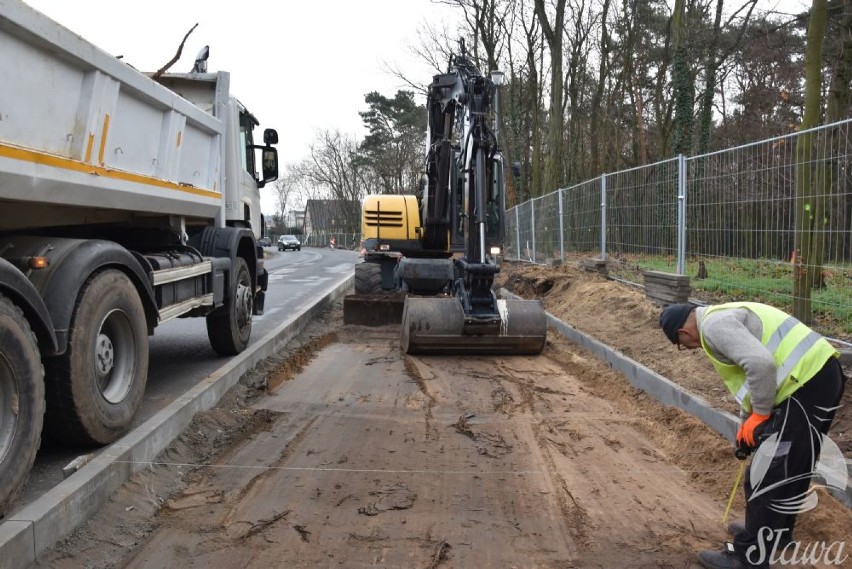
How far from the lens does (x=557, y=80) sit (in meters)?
21.4

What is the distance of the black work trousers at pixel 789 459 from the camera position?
3.04 m

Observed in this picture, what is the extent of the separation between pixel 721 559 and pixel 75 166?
4.22 metres

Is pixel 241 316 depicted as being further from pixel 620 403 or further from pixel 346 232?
pixel 346 232

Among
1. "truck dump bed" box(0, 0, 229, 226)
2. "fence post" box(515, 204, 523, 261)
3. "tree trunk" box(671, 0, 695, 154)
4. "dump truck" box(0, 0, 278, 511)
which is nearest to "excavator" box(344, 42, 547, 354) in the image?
"dump truck" box(0, 0, 278, 511)

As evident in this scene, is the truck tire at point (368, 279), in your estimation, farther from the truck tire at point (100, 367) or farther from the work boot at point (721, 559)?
the work boot at point (721, 559)

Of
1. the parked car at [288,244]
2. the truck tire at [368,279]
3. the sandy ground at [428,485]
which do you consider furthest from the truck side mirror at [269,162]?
the parked car at [288,244]

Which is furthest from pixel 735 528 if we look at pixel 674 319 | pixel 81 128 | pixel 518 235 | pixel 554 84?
pixel 554 84

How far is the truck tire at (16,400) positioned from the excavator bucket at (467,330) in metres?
5.09

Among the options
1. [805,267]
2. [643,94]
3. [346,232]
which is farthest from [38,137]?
[346,232]

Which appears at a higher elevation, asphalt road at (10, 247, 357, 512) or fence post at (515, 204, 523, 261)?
fence post at (515, 204, 523, 261)

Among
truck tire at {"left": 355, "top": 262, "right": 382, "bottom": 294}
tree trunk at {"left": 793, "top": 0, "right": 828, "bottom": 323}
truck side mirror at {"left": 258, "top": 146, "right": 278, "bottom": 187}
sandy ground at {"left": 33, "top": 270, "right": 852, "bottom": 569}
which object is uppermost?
truck side mirror at {"left": 258, "top": 146, "right": 278, "bottom": 187}

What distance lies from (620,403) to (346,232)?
74.3 meters

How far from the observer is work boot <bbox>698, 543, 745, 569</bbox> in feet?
10.2

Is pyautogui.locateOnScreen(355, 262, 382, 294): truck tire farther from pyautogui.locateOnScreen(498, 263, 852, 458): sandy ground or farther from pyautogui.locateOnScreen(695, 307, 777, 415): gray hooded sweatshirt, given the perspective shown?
pyautogui.locateOnScreen(695, 307, 777, 415): gray hooded sweatshirt
